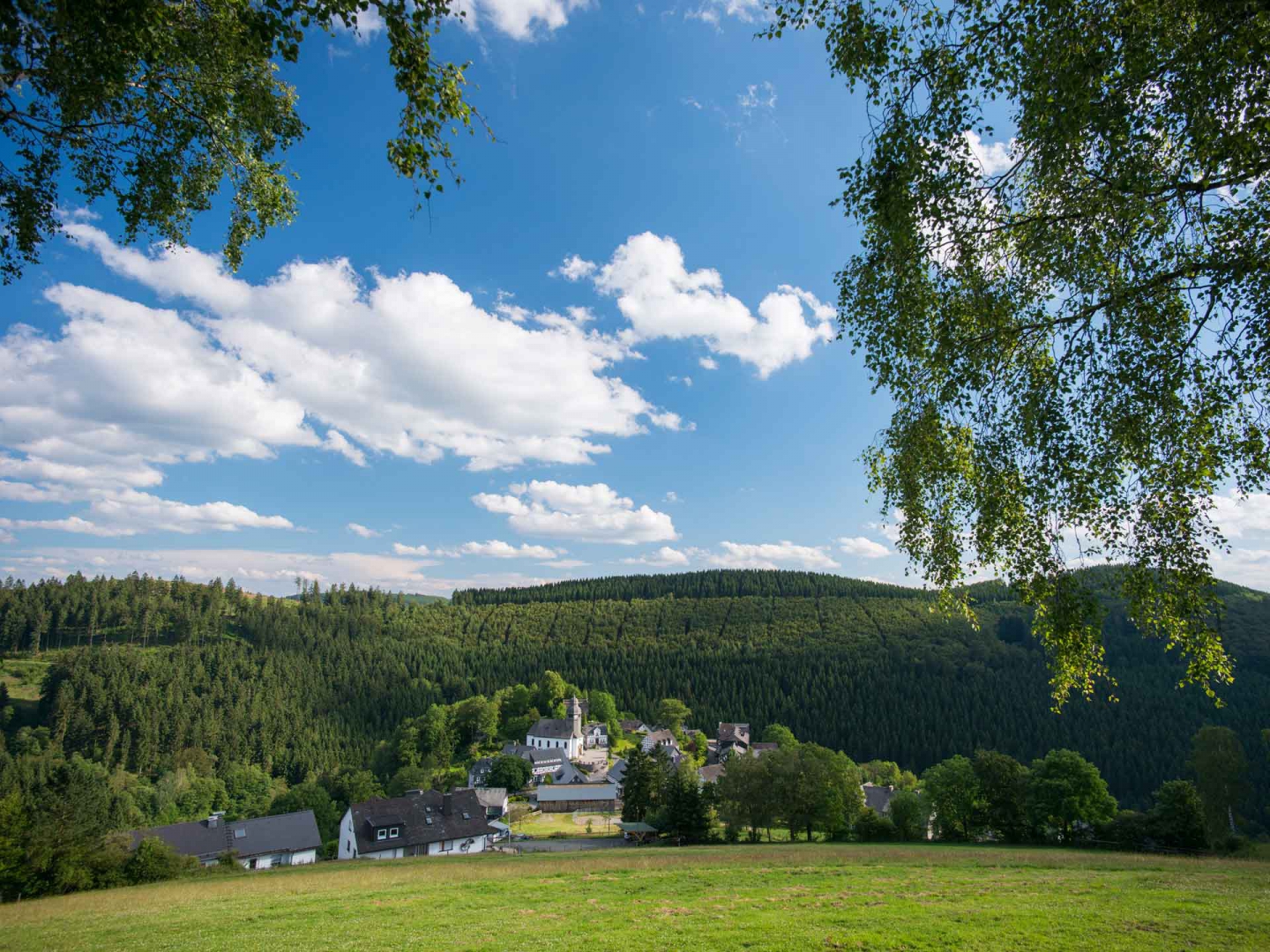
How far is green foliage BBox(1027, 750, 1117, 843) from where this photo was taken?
126 ft

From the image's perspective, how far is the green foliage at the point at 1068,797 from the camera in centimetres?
3828

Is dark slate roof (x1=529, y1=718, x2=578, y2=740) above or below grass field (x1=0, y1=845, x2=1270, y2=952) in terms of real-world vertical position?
below

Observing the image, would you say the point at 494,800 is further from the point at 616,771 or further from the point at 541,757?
the point at 541,757

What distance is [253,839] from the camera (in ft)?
153

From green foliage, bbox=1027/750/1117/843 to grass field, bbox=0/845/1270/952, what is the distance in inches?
617

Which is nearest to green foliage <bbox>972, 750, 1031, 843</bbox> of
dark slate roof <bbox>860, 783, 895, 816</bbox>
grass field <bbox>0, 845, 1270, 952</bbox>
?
grass field <bbox>0, 845, 1270, 952</bbox>

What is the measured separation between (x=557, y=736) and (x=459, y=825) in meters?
45.9

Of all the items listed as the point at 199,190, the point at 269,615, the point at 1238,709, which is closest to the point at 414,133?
the point at 199,190

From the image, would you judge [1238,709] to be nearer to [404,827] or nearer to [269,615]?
[404,827]

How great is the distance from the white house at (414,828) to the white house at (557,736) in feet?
136

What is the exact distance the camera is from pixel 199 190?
24.0 ft

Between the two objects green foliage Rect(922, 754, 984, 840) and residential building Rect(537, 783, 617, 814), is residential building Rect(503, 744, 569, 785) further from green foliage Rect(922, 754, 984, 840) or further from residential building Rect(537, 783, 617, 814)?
green foliage Rect(922, 754, 984, 840)

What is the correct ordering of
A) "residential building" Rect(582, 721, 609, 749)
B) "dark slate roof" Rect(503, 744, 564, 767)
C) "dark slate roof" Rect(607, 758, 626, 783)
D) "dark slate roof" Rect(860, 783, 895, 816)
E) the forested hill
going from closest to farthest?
1. "dark slate roof" Rect(860, 783, 895, 816)
2. "dark slate roof" Rect(607, 758, 626, 783)
3. "dark slate roof" Rect(503, 744, 564, 767)
4. the forested hill
5. "residential building" Rect(582, 721, 609, 749)

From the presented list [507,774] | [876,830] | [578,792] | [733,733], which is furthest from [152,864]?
[733,733]
